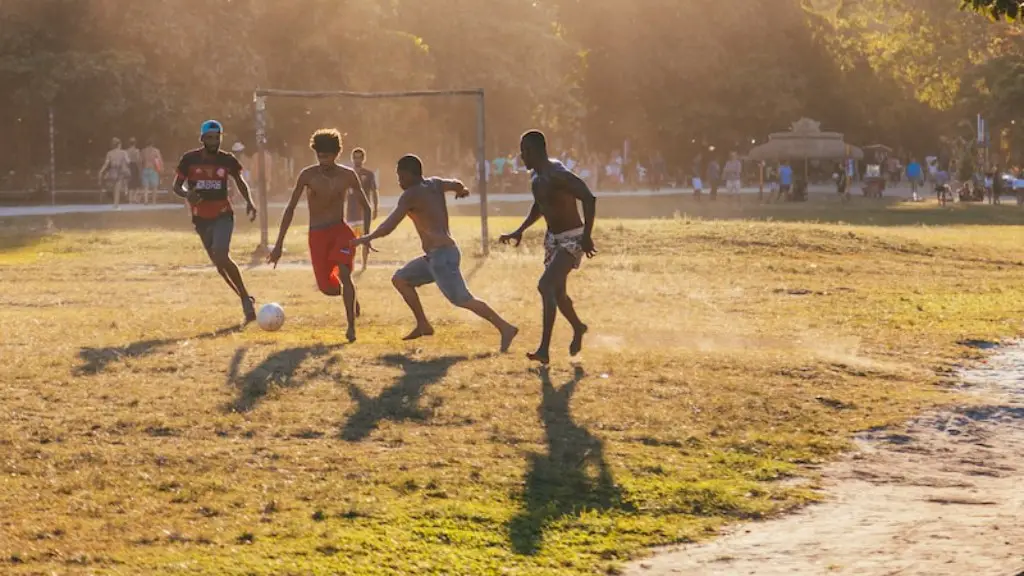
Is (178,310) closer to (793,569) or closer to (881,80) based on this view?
(793,569)

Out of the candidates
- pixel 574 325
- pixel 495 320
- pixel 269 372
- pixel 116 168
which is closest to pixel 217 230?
pixel 495 320

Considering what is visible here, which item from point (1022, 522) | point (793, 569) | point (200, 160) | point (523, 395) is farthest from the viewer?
point (200, 160)

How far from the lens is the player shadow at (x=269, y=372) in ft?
35.2

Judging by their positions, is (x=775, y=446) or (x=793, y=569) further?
(x=775, y=446)

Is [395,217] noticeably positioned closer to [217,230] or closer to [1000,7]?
[217,230]

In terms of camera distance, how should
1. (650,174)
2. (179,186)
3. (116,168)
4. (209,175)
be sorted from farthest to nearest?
(650,174), (116,168), (209,175), (179,186)

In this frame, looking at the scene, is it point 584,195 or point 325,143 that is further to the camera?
point 325,143

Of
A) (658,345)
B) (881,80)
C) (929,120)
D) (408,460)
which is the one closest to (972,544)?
(408,460)

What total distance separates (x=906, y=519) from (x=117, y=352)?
23.1ft

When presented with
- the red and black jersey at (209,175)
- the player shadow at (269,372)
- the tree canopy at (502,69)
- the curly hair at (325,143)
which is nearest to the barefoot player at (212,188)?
the red and black jersey at (209,175)

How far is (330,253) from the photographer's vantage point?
13812 millimetres

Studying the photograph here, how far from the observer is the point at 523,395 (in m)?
10.9

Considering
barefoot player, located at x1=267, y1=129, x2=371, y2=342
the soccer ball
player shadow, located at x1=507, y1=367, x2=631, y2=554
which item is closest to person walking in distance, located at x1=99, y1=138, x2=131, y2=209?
the soccer ball

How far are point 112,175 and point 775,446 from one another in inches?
1351
